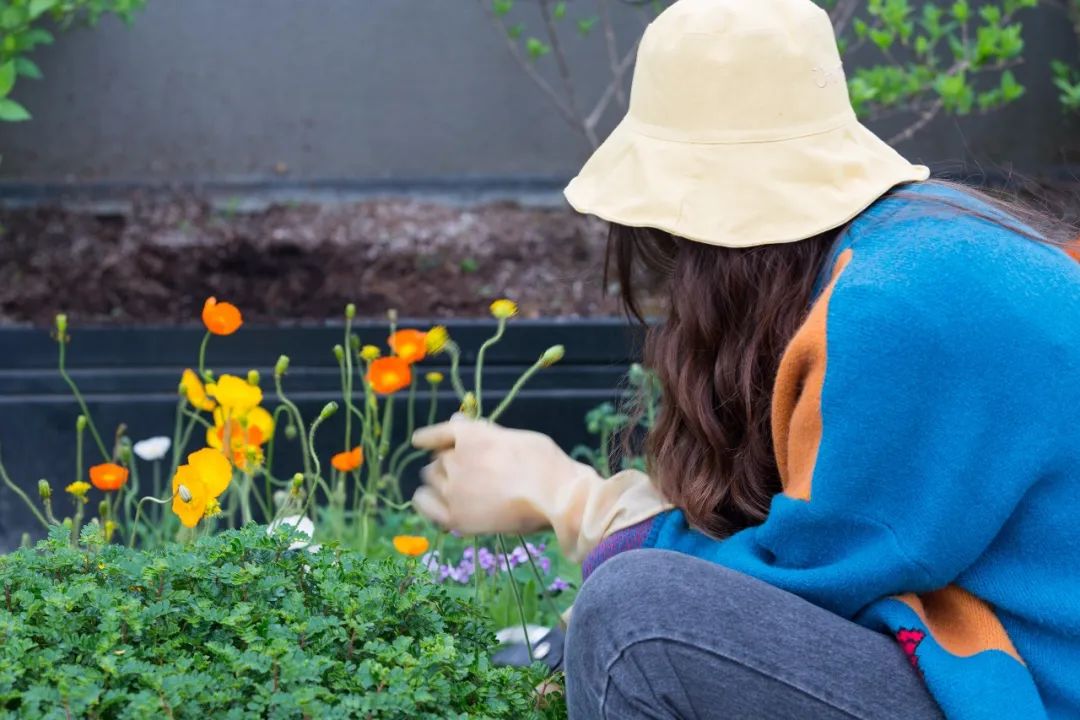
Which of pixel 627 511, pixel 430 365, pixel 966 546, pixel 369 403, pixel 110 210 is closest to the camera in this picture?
pixel 966 546

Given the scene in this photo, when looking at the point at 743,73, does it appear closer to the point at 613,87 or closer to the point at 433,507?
the point at 433,507

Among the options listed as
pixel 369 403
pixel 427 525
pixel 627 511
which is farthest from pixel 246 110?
pixel 627 511

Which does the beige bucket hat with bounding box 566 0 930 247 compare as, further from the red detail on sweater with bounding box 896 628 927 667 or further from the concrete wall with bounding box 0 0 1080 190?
the concrete wall with bounding box 0 0 1080 190

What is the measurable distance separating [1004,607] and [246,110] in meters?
3.20

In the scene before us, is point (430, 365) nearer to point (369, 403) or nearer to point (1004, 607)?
point (369, 403)

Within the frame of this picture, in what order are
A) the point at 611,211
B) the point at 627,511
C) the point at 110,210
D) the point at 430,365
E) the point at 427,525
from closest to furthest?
the point at 611,211 → the point at 627,511 → the point at 427,525 → the point at 430,365 → the point at 110,210

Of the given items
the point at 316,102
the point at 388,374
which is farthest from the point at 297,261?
the point at 388,374

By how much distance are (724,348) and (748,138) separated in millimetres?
258

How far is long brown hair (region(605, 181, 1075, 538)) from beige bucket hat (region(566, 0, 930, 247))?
0.20ft

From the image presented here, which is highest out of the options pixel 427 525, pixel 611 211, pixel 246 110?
pixel 611 211

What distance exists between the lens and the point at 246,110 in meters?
3.99

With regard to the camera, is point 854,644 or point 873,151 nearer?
point 854,644

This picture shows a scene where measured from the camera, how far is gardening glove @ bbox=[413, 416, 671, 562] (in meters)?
1.63

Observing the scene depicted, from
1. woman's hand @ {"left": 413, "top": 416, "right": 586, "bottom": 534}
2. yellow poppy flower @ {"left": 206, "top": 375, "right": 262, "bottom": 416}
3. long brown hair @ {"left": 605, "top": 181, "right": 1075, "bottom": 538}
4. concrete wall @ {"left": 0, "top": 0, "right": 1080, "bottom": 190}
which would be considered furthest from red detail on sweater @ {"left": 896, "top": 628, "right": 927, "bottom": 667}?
concrete wall @ {"left": 0, "top": 0, "right": 1080, "bottom": 190}
